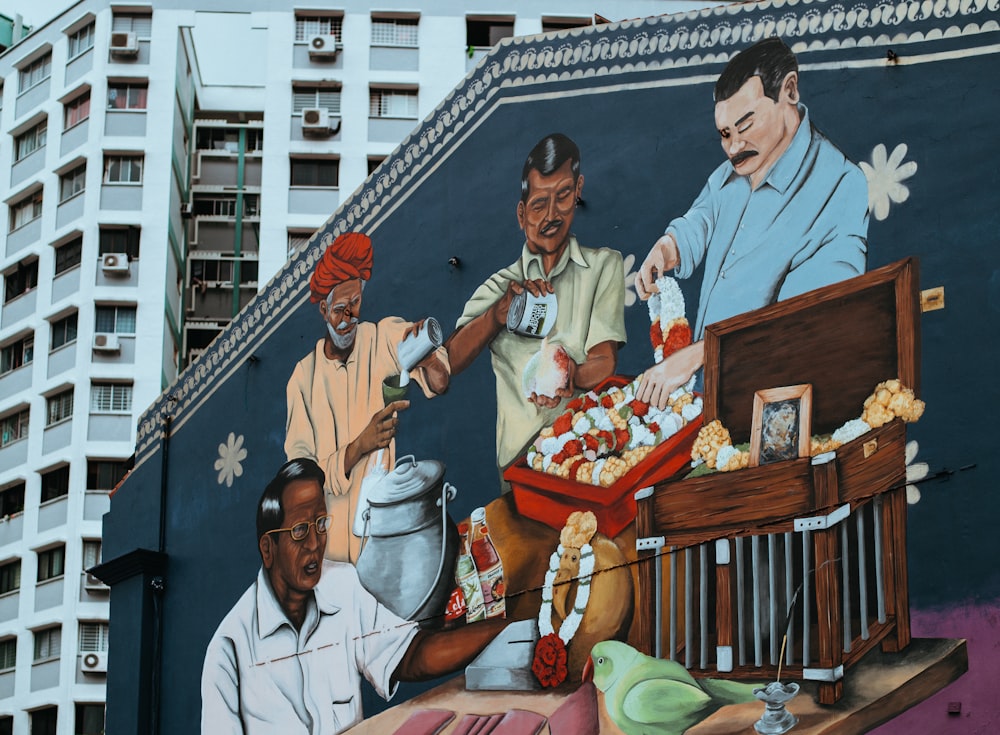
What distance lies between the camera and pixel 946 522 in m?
10.0

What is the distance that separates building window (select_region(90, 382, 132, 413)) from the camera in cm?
3612

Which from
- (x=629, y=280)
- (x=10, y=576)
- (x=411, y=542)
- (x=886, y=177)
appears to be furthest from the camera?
(x=10, y=576)

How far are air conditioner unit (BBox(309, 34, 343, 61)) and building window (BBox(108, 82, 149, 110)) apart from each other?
441cm

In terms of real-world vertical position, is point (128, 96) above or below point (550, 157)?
above

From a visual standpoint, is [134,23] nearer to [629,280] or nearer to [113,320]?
[113,320]

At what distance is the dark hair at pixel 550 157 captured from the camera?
13.5 meters

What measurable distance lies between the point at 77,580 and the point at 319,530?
2133 centimetres

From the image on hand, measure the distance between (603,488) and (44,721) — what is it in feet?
84.6

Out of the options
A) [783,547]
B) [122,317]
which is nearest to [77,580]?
[122,317]

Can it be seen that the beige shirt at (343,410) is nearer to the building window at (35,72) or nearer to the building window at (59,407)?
the building window at (59,407)

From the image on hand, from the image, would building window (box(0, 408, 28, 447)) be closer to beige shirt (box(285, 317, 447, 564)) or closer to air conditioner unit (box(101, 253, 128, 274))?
air conditioner unit (box(101, 253, 128, 274))

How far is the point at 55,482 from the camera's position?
119 ft

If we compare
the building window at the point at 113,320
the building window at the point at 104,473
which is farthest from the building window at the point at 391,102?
the building window at the point at 104,473

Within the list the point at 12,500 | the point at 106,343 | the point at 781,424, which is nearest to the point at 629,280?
the point at 781,424
